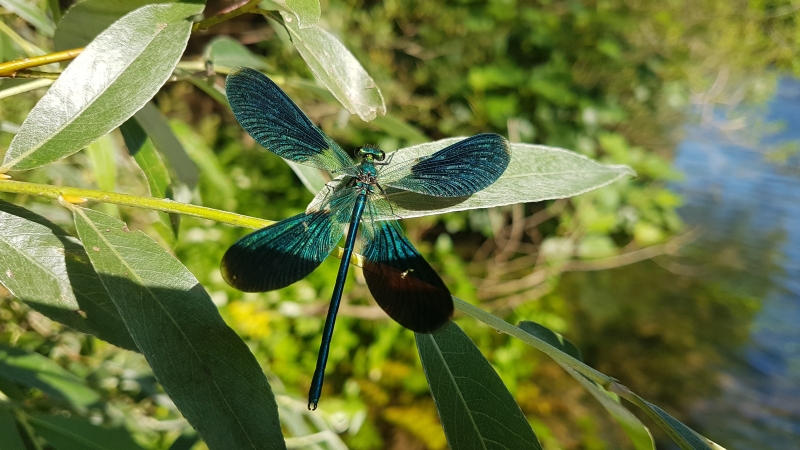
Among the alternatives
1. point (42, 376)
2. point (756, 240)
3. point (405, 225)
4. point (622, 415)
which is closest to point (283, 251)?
point (622, 415)

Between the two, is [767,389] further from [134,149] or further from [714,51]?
[134,149]

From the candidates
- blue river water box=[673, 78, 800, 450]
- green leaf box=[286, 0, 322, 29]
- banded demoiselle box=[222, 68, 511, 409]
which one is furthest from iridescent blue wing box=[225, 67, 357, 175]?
blue river water box=[673, 78, 800, 450]

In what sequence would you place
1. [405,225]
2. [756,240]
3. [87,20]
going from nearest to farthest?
[87,20] → [405,225] → [756,240]

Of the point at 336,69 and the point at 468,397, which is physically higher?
the point at 336,69

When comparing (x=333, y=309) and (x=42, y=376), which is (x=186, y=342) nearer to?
(x=333, y=309)

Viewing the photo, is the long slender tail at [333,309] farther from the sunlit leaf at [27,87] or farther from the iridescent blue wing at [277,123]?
the sunlit leaf at [27,87]

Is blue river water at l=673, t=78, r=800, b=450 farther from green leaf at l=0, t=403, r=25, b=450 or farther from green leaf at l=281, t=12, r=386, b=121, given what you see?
green leaf at l=0, t=403, r=25, b=450
